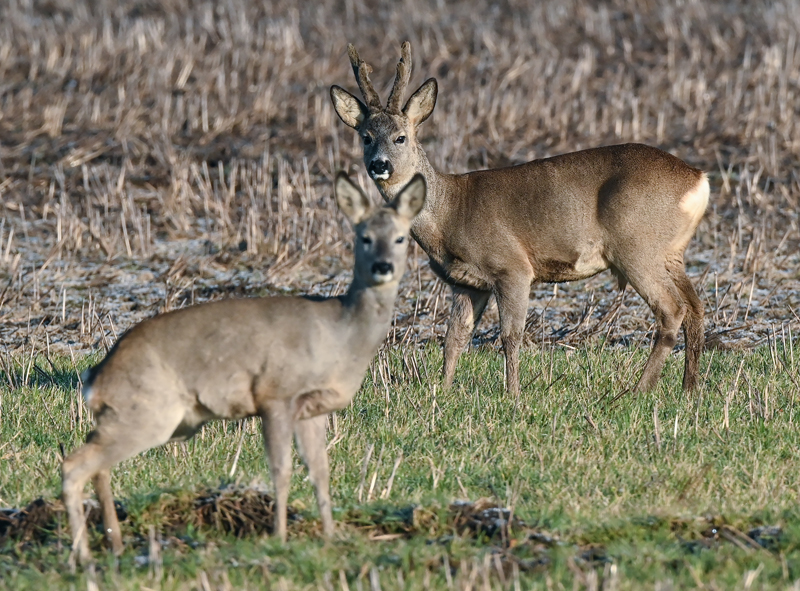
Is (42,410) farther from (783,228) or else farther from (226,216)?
(783,228)

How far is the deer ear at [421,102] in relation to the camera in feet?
29.2

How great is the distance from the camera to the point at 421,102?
29.5ft

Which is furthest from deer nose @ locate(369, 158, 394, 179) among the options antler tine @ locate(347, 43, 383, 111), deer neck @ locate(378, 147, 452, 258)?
antler tine @ locate(347, 43, 383, 111)

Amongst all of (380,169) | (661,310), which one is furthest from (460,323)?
(661,310)

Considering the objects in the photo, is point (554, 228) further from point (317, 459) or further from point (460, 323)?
point (317, 459)

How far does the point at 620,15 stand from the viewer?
67.7ft

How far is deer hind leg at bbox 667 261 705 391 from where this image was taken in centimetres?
815

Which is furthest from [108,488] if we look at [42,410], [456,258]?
[456,258]

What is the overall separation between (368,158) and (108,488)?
4199 millimetres

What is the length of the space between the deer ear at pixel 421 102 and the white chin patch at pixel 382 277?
13.0ft

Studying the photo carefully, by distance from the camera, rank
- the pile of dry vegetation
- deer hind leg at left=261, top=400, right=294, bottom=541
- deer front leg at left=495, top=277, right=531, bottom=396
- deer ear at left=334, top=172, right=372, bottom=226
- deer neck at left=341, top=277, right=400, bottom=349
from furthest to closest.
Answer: the pile of dry vegetation → deer front leg at left=495, top=277, right=531, bottom=396 → deer ear at left=334, top=172, right=372, bottom=226 → deer neck at left=341, top=277, right=400, bottom=349 → deer hind leg at left=261, top=400, right=294, bottom=541

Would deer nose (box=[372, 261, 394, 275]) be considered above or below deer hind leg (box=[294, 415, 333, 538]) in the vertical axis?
above

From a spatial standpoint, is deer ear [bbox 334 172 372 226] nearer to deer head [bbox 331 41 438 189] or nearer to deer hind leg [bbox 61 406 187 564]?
deer hind leg [bbox 61 406 187 564]

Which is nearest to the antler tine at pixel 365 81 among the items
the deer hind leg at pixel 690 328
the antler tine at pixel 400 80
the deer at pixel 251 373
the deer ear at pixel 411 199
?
the antler tine at pixel 400 80
